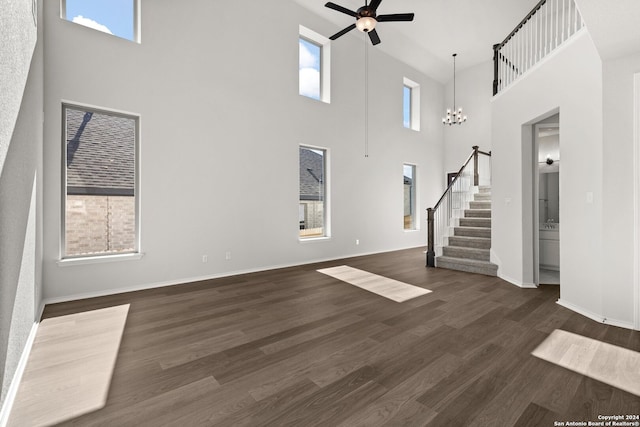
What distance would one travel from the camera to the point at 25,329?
2.54 metres

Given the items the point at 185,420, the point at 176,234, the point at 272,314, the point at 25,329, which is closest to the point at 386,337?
the point at 272,314

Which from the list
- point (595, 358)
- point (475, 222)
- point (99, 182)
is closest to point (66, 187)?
point (99, 182)

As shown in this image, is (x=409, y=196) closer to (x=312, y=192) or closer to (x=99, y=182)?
(x=312, y=192)

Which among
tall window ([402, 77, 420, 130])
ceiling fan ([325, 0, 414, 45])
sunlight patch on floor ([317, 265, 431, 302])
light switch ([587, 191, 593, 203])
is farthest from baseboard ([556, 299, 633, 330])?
tall window ([402, 77, 420, 130])

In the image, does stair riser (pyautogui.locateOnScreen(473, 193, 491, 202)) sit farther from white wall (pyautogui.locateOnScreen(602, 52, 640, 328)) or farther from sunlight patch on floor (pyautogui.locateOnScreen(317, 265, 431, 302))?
white wall (pyautogui.locateOnScreen(602, 52, 640, 328))

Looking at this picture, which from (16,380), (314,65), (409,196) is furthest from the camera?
(409,196)

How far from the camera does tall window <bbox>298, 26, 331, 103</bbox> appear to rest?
23.1 feet

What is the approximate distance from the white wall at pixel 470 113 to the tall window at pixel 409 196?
1758 millimetres

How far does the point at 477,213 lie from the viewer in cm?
700

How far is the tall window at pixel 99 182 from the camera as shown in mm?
4281

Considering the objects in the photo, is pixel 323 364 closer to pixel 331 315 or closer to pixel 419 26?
pixel 331 315

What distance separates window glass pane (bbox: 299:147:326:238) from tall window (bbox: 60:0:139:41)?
3573 millimetres

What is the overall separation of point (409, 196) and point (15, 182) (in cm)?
901

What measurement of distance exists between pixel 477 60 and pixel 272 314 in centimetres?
1025
